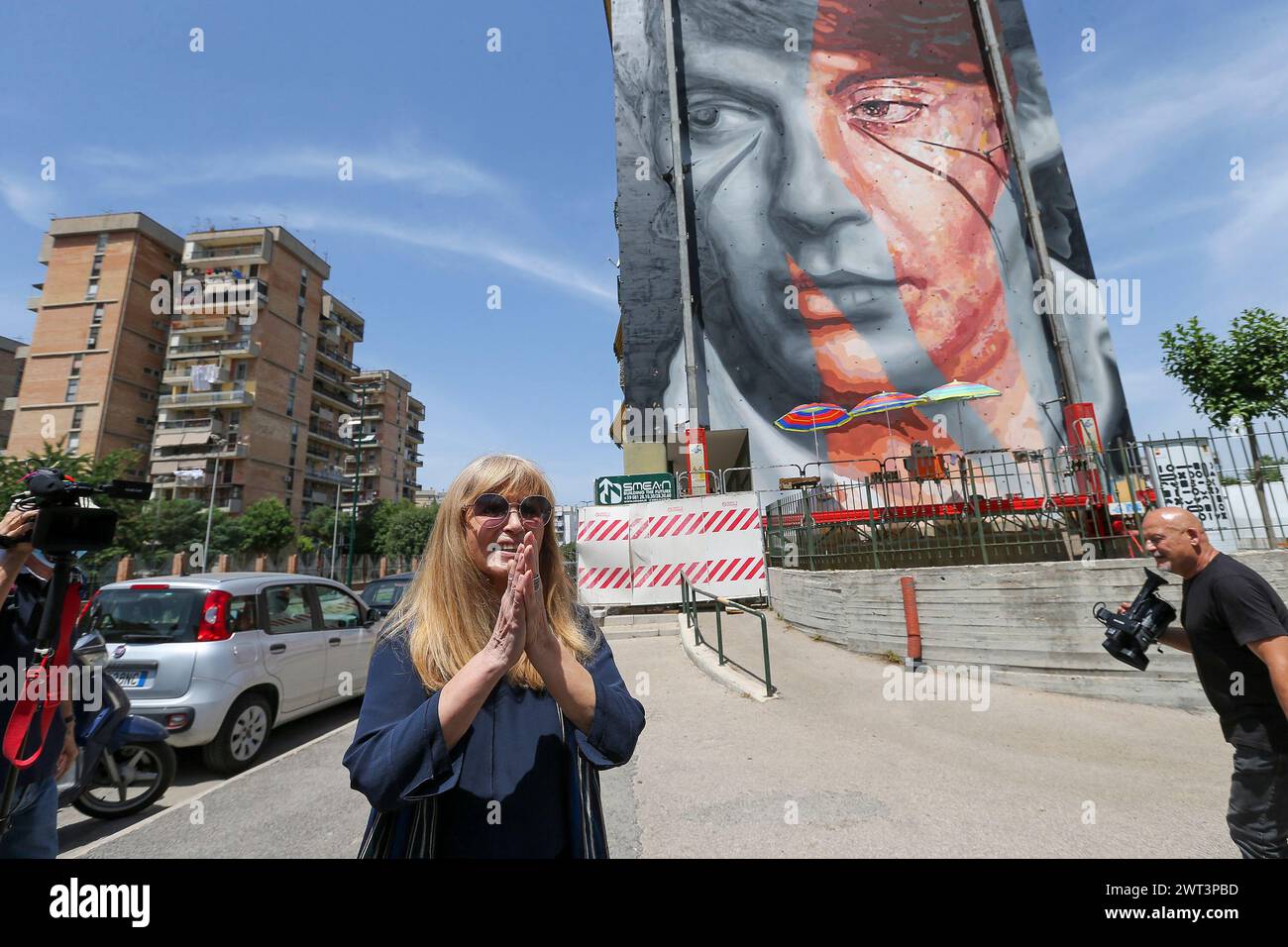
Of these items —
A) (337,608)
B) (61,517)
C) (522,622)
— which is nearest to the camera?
(522,622)

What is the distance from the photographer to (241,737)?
4.90 metres

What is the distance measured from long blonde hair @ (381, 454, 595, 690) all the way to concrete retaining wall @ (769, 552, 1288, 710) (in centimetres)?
706

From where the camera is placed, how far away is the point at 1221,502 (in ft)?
22.7

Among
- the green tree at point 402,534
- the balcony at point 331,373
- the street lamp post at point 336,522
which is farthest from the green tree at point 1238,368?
the balcony at point 331,373

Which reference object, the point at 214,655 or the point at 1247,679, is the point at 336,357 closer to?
the point at 214,655

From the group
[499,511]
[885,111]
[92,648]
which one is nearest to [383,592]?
[92,648]

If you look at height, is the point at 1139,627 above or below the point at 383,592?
below

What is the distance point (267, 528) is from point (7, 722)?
5003cm

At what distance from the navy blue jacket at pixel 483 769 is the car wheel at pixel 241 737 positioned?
15.5 ft

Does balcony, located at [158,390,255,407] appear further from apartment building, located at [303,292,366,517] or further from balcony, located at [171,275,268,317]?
apartment building, located at [303,292,366,517]

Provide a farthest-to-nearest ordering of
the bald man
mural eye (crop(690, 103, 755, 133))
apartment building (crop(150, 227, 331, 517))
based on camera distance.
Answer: apartment building (crop(150, 227, 331, 517)), mural eye (crop(690, 103, 755, 133)), the bald man

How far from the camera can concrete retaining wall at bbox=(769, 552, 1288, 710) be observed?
6.09 meters

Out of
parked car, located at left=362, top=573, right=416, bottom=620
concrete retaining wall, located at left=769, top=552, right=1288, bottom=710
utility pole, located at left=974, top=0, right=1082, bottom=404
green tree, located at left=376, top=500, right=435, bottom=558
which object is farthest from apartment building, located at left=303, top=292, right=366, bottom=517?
concrete retaining wall, located at left=769, top=552, right=1288, bottom=710
